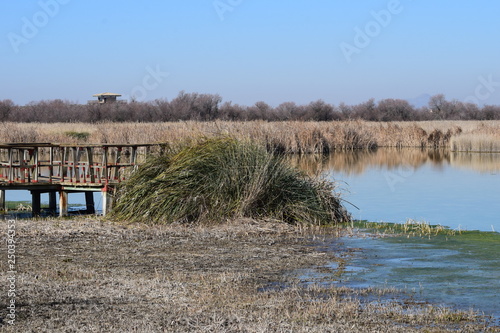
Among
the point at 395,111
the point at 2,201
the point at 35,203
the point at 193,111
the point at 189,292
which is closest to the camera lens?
the point at 189,292

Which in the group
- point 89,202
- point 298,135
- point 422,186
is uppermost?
point 298,135

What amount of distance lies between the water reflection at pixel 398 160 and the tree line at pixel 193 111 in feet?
84.5

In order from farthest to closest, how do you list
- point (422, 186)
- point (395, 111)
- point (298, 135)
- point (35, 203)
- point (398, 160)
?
point (395, 111) < point (298, 135) < point (398, 160) < point (422, 186) < point (35, 203)

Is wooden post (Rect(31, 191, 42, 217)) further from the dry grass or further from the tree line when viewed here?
the tree line

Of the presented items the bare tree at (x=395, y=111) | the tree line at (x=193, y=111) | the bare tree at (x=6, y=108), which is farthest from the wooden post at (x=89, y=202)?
the bare tree at (x=395, y=111)

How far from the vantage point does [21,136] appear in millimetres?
41125

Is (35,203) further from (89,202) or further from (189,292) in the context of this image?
(189,292)

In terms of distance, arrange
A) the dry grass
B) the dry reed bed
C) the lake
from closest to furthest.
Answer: the dry grass, the lake, the dry reed bed

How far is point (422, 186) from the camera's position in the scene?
2872 cm

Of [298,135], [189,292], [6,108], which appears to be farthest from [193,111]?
[189,292]

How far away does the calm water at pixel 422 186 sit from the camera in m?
20.2

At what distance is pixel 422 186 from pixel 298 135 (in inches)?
650

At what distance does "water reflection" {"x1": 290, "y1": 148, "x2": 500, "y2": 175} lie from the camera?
118ft

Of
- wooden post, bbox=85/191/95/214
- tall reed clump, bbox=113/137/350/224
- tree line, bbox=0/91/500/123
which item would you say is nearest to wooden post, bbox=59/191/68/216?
wooden post, bbox=85/191/95/214
